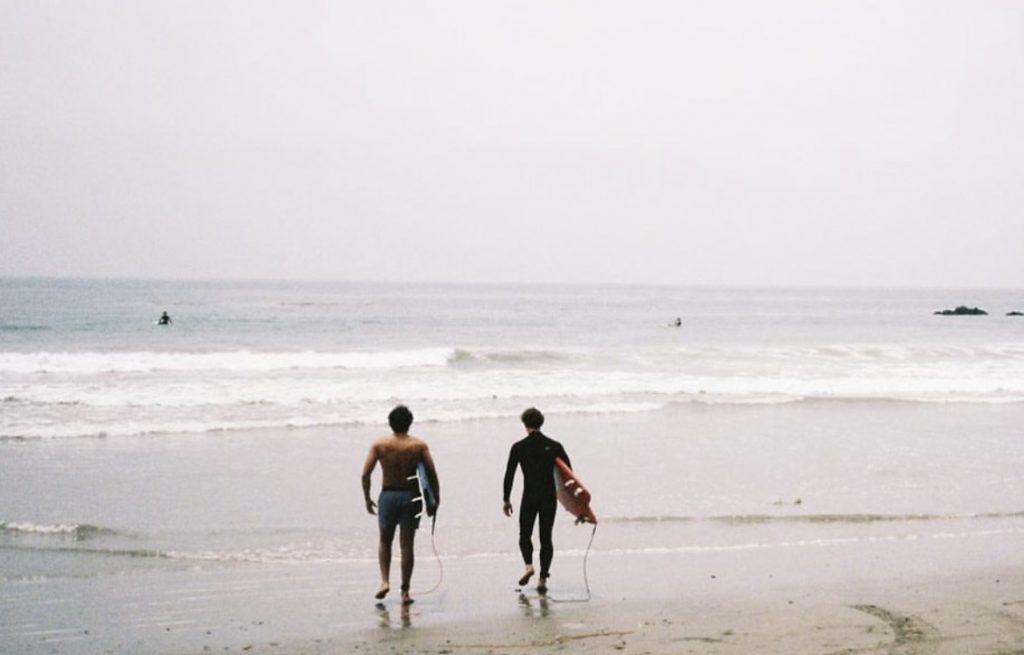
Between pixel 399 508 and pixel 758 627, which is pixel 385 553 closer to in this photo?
pixel 399 508

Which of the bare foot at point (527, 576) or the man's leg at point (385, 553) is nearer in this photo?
the man's leg at point (385, 553)

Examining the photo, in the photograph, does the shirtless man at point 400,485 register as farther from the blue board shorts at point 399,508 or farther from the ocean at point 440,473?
the ocean at point 440,473

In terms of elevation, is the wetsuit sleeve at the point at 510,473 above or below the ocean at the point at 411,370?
above

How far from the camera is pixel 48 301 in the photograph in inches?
3110

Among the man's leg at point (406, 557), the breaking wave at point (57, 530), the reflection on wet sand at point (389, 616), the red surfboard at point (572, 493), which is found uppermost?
the red surfboard at point (572, 493)

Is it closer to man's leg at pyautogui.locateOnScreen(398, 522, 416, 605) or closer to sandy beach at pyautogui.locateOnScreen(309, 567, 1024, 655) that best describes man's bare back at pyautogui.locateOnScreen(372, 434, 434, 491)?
man's leg at pyautogui.locateOnScreen(398, 522, 416, 605)

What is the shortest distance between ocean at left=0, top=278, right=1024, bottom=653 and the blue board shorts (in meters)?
0.67

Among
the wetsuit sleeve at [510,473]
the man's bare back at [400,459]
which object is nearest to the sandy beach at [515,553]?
the wetsuit sleeve at [510,473]

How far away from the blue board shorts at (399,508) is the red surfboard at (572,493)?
4.40 feet

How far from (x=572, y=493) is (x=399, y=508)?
1.55 m

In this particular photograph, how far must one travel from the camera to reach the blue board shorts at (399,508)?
25.1 ft

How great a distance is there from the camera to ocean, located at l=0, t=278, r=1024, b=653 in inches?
316

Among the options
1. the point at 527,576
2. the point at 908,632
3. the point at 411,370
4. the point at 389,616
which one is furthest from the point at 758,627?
Answer: the point at 411,370

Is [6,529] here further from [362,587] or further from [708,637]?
[708,637]
